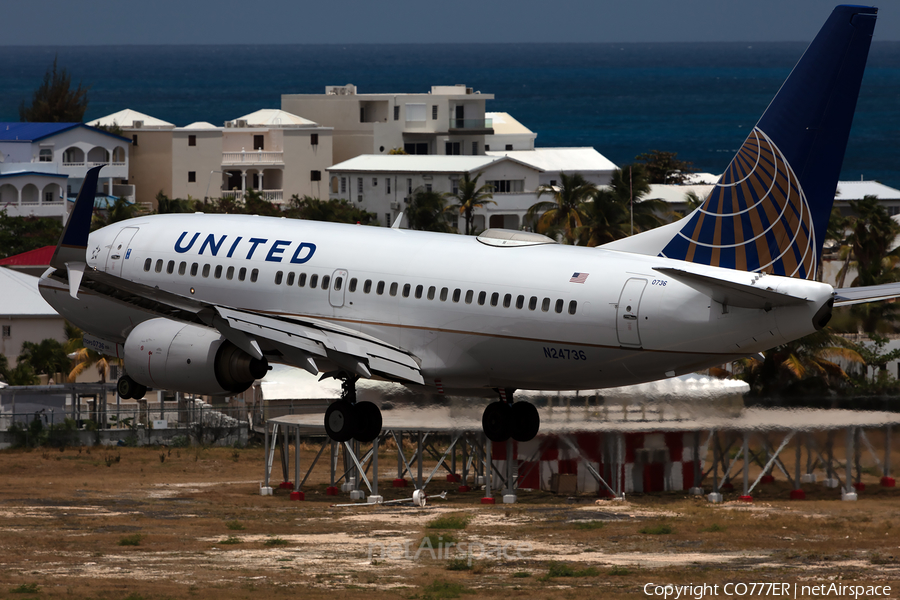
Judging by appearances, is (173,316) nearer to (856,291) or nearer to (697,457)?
(856,291)

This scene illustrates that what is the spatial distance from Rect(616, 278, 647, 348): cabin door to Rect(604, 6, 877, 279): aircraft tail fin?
2.39m

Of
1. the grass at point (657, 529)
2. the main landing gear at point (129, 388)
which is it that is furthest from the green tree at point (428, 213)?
the main landing gear at point (129, 388)

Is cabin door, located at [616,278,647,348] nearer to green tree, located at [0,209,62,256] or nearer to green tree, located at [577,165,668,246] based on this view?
green tree, located at [577,165,668,246]

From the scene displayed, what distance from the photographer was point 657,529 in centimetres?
6838

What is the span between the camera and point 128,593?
2109 inches

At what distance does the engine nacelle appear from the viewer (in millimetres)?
42031

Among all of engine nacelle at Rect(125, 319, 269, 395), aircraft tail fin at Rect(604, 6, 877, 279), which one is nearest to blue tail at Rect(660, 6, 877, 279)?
aircraft tail fin at Rect(604, 6, 877, 279)

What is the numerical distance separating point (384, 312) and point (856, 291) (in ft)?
42.6

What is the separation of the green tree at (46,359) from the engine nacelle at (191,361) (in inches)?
2460

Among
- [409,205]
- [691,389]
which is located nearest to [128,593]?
[691,389]

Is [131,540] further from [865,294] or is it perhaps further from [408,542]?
[865,294]

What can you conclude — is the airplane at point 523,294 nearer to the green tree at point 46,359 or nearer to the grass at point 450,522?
the grass at point 450,522

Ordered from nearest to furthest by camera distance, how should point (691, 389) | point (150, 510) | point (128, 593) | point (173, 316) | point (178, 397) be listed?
point (173, 316) < point (128, 593) < point (691, 389) < point (150, 510) < point (178, 397)

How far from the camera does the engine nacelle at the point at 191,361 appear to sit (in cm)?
4203
